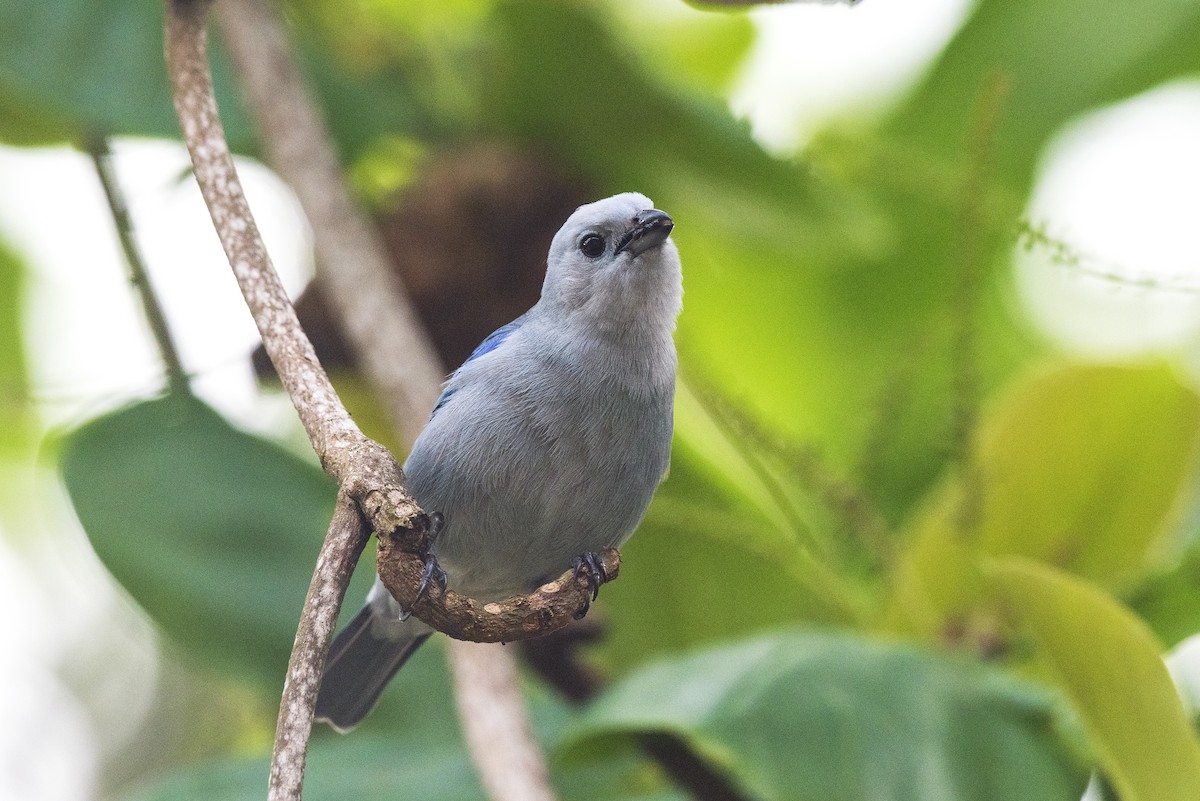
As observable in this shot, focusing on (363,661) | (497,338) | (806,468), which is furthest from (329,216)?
(806,468)

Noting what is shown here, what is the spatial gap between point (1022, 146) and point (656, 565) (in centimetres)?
140

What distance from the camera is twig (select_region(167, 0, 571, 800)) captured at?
2.55 feet

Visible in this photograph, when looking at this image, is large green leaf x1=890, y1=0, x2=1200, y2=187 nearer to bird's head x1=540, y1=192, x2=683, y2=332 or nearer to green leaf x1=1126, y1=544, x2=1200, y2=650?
green leaf x1=1126, y1=544, x2=1200, y2=650

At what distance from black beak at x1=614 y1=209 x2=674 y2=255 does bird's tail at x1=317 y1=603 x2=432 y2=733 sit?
63 centimetres

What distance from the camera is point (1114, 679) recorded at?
1749mm

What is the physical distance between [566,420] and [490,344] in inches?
11.7

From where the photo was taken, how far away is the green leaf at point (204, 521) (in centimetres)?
237

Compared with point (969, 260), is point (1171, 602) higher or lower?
lower

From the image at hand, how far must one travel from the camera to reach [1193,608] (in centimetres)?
228

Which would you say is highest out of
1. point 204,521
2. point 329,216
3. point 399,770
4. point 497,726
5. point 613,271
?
point 613,271

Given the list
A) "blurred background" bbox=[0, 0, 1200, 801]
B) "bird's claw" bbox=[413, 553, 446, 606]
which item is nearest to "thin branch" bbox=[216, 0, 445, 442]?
"blurred background" bbox=[0, 0, 1200, 801]

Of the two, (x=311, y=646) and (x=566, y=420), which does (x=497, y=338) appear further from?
(x=311, y=646)

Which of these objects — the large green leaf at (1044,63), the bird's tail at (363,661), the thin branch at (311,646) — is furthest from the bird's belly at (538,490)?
the large green leaf at (1044,63)

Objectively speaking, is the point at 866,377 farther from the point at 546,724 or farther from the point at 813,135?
the point at 546,724
